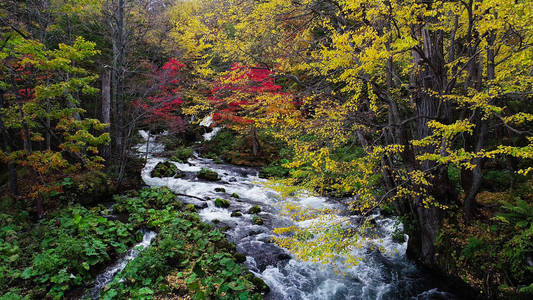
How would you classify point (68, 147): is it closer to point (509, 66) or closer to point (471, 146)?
point (471, 146)

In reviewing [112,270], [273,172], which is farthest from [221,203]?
[273,172]

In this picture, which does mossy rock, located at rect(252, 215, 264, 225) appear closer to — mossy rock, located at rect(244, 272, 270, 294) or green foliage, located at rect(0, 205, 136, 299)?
mossy rock, located at rect(244, 272, 270, 294)

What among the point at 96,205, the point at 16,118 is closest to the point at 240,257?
the point at 96,205

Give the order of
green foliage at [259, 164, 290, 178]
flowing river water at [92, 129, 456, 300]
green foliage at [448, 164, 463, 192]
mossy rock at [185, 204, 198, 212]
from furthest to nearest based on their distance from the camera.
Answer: green foliage at [259, 164, 290, 178] → mossy rock at [185, 204, 198, 212] → green foliage at [448, 164, 463, 192] → flowing river water at [92, 129, 456, 300]

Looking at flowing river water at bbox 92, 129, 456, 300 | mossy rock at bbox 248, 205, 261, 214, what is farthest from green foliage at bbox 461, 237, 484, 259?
mossy rock at bbox 248, 205, 261, 214

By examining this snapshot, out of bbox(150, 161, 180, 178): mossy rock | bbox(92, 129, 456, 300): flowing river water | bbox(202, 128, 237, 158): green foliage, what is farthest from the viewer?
bbox(202, 128, 237, 158): green foliage

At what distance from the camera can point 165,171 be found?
13.8 meters

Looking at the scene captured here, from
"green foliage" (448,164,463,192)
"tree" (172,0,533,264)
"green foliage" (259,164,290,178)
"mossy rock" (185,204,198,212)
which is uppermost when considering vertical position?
"tree" (172,0,533,264)

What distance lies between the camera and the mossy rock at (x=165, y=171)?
13492 millimetres

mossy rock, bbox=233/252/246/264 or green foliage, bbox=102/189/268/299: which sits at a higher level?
green foliage, bbox=102/189/268/299

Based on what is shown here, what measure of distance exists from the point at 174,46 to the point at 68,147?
547 inches

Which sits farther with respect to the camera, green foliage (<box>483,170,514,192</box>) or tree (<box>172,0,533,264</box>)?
green foliage (<box>483,170,514,192</box>)

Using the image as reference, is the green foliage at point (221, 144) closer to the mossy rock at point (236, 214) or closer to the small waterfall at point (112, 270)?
the mossy rock at point (236, 214)

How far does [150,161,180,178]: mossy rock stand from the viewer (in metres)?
13.5
